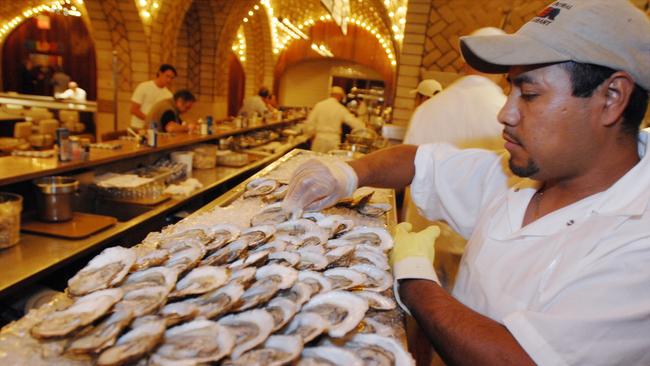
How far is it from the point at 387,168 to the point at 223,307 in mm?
1271

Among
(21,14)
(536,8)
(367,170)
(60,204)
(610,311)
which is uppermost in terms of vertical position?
(21,14)

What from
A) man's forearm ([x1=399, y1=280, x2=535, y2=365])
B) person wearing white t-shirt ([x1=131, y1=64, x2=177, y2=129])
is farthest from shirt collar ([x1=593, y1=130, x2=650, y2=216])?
person wearing white t-shirt ([x1=131, y1=64, x2=177, y2=129])

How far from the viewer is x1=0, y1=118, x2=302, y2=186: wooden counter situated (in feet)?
10.4

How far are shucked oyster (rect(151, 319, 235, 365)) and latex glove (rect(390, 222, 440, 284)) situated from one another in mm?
692

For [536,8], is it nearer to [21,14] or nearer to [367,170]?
[367,170]

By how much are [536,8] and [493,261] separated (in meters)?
5.57

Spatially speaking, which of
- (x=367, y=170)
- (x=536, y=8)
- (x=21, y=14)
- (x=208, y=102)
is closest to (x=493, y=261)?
(x=367, y=170)

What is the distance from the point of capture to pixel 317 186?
188 centimetres

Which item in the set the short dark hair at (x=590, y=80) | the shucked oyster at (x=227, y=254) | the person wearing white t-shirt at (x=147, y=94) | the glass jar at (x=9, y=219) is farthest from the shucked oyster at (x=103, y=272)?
the person wearing white t-shirt at (x=147, y=94)

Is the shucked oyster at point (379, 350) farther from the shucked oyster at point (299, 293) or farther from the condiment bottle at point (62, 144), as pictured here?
the condiment bottle at point (62, 144)

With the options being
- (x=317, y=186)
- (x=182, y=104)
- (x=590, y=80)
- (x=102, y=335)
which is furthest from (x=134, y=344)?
(x=182, y=104)

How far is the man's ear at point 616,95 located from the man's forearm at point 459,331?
28.5 inches

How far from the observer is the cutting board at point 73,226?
3.16m

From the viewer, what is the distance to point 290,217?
1812 mm
